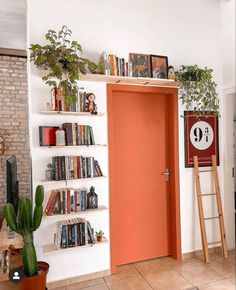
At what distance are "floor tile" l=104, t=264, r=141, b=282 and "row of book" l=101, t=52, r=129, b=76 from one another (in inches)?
89.6

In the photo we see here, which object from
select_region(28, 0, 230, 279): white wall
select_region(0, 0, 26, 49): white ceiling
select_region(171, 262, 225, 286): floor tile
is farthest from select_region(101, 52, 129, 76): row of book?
select_region(171, 262, 225, 286): floor tile

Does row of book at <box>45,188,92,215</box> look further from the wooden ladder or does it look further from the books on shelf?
the wooden ladder

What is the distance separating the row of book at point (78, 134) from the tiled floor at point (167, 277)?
1.52m

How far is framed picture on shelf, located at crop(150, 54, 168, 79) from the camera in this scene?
300cm

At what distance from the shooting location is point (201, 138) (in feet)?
10.9

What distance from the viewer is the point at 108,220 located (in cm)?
288

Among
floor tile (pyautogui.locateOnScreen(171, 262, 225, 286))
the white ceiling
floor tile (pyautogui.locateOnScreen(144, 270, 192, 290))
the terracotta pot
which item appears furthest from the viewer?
the white ceiling

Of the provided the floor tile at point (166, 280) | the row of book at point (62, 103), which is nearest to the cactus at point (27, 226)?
the row of book at point (62, 103)

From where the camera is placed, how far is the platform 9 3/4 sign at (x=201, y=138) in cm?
324

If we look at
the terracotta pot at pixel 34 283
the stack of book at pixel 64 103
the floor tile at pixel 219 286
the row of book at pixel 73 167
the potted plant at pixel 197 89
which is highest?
the potted plant at pixel 197 89

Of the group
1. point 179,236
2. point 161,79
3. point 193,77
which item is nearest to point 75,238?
point 179,236

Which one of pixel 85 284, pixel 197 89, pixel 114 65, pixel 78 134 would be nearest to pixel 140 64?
pixel 114 65

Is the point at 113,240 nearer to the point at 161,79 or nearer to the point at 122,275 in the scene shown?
the point at 122,275

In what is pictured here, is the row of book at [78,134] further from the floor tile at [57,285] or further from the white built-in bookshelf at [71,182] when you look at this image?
the floor tile at [57,285]
